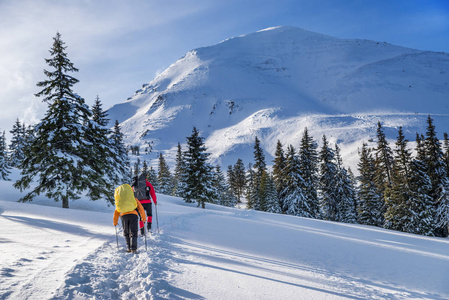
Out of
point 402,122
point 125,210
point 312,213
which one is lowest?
point 312,213

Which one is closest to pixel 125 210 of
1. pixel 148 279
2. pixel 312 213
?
pixel 148 279

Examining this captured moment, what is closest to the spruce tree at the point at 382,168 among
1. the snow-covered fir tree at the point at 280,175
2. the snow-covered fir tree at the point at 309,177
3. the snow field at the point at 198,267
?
the snow-covered fir tree at the point at 309,177

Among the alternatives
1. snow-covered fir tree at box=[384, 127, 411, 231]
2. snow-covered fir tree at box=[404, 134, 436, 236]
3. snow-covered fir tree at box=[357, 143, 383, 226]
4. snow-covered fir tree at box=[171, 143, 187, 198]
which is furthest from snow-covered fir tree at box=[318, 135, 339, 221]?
snow-covered fir tree at box=[171, 143, 187, 198]

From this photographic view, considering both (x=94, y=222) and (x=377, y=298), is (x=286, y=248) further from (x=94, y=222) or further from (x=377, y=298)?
(x=94, y=222)

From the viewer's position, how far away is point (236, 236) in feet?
33.5

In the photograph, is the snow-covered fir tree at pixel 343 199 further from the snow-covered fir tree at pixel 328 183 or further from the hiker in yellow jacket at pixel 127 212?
the hiker in yellow jacket at pixel 127 212

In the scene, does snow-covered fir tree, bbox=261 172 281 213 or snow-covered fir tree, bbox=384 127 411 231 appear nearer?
snow-covered fir tree, bbox=384 127 411 231

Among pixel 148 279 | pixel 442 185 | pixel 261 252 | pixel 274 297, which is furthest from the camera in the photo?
pixel 442 185

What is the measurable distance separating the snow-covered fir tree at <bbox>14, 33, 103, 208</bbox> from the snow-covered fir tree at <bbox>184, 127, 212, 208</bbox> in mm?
15028

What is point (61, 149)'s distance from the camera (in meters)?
15.4

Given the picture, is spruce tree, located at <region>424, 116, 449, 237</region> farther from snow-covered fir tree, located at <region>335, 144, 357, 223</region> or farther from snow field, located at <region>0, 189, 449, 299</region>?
snow field, located at <region>0, 189, 449, 299</region>

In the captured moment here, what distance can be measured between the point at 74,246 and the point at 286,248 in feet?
22.2

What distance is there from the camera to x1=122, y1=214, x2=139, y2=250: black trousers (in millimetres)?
6844

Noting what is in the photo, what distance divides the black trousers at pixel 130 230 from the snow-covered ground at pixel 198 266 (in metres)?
0.31
